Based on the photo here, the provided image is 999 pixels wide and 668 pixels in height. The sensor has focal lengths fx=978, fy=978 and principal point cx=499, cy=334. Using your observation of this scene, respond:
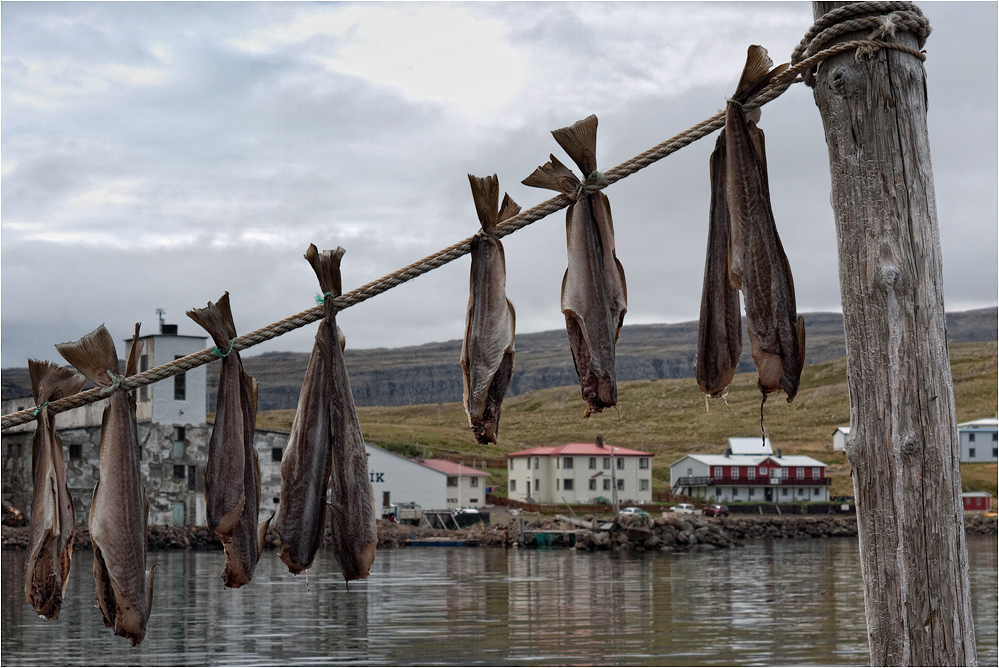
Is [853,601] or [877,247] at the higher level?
[877,247]

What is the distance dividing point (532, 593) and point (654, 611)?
9042mm

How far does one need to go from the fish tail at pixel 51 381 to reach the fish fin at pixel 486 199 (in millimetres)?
2189

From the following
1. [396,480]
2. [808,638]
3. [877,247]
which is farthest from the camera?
[396,480]

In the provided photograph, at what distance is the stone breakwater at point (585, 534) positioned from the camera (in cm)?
7994

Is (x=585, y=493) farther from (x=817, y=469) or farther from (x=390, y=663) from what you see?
(x=390, y=663)

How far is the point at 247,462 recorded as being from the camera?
4.85m

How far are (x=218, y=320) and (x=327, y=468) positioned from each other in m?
0.91

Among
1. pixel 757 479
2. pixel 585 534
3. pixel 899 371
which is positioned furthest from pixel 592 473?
pixel 899 371

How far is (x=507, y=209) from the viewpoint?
482cm

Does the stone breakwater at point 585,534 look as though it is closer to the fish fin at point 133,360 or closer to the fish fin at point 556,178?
the fish fin at point 133,360

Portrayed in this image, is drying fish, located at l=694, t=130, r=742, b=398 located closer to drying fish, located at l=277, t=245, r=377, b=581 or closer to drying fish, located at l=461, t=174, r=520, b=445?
drying fish, located at l=461, t=174, r=520, b=445

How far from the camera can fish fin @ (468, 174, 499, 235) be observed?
188 inches

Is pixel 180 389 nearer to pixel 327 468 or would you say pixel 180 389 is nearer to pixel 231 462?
pixel 231 462

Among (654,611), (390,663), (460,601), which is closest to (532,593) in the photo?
(460,601)
